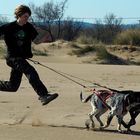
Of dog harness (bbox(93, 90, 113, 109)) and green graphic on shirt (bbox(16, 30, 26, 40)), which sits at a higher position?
green graphic on shirt (bbox(16, 30, 26, 40))

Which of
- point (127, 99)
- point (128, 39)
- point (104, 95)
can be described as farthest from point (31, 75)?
point (128, 39)

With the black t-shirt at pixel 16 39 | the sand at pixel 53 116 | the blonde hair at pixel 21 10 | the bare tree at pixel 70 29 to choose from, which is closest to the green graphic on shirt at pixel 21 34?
the black t-shirt at pixel 16 39

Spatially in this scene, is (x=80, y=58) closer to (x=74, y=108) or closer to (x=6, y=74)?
(x=6, y=74)

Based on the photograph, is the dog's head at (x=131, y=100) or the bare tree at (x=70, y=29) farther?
the bare tree at (x=70, y=29)

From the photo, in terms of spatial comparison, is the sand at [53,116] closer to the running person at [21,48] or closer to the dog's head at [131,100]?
the dog's head at [131,100]

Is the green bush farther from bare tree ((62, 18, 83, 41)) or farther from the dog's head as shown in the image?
the dog's head

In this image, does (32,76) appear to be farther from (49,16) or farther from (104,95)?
(49,16)

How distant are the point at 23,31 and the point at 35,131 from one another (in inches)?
68.8

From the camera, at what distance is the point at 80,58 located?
94.2ft

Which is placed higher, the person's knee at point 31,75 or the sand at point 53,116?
the person's knee at point 31,75

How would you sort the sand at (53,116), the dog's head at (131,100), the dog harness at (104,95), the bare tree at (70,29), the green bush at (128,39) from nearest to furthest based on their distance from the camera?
the sand at (53,116) → the dog's head at (131,100) → the dog harness at (104,95) → the green bush at (128,39) → the bare tree at (70,29)

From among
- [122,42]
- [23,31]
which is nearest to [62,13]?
[122,42]

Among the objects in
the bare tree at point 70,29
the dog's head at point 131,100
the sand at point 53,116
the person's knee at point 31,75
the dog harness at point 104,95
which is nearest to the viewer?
the sand at point 53,116

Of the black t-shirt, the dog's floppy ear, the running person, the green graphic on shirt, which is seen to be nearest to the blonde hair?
the running person
